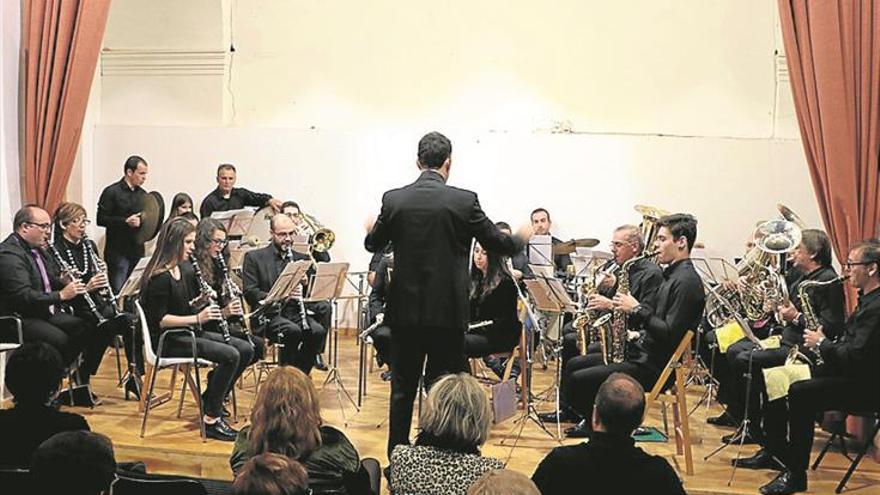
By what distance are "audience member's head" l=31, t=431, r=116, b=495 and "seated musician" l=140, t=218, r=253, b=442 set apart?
3.10m

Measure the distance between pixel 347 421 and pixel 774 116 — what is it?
554 cm

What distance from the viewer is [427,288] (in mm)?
4727

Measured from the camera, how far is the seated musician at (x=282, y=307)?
265 inches

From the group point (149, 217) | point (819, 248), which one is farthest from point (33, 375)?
point (149, 217)

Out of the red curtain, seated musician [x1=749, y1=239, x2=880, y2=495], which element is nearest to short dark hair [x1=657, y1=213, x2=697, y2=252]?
seated musician [x1=749, y1=239, x2=880, y2=495]

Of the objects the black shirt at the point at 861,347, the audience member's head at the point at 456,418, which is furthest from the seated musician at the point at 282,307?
the audience member's head at the point at 456,418

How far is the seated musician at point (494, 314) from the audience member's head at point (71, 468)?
3.54 meters

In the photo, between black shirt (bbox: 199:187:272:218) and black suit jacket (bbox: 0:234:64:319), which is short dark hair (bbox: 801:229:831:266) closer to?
black suit jacket (bbox: 0:234:64:319)

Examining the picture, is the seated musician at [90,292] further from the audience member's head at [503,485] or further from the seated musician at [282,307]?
the audience member's head at [503,485]

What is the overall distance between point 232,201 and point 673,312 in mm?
5333

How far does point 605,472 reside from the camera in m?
3.31

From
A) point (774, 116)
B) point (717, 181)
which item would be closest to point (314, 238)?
point (717, 181)

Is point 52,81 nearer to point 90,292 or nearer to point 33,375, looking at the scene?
point 90,292

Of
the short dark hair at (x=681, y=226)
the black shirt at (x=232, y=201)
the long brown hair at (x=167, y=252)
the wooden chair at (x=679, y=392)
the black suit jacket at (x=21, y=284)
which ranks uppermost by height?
the black shirt at (x=232, y=201)
